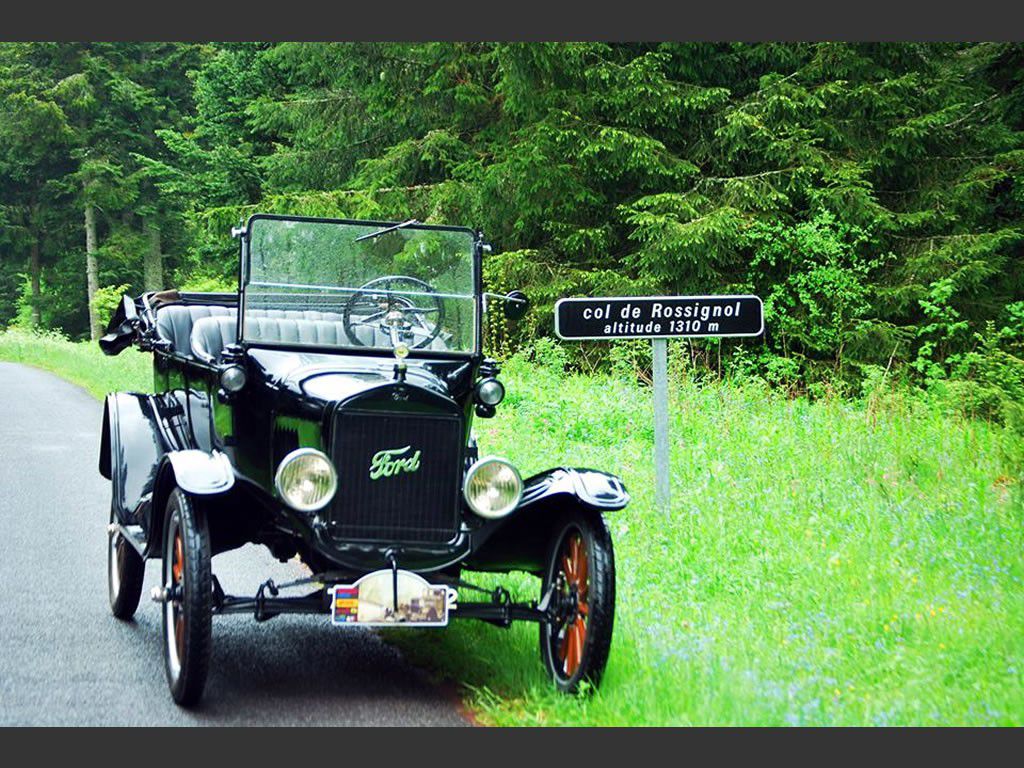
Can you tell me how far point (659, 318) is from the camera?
750 cm

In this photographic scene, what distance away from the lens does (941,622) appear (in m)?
5.47

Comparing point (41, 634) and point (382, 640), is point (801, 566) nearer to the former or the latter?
point (382, 640)

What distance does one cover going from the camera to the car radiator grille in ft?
16.6

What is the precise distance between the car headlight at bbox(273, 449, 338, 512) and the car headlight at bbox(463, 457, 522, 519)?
0.60m

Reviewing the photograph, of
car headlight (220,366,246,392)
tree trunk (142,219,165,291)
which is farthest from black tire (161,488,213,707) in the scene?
tree trunk (142,219,165,291)

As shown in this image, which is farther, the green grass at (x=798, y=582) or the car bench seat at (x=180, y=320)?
the car bench seat at (x=180, y=320)

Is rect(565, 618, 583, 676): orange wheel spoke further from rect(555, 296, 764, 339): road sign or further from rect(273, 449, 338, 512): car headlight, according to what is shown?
rect(555, 296, 764, 339): road sign

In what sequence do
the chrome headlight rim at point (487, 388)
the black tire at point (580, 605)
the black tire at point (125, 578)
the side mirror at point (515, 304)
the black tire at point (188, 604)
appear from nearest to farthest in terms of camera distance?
1. the black tire at point (188, 604)
2. the black tire at point (580, 605)
3. the chrome headlight rim at point (487, 388)
4. the side mirror at point (515, 304)
5. the black tire at point (125, 578)

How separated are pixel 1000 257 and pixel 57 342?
29.1m

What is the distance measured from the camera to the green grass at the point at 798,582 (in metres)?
4.67

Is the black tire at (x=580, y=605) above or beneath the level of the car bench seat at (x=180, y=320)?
beneath

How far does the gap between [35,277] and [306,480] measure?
146 feet

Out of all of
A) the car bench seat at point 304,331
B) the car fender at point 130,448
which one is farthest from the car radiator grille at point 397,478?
the car fender at point 130,448

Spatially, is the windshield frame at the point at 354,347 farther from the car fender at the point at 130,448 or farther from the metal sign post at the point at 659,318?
the metal sign post at the point at 659,318
